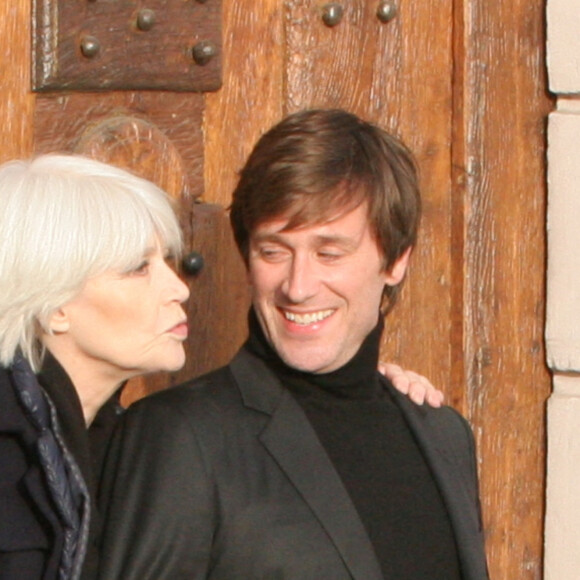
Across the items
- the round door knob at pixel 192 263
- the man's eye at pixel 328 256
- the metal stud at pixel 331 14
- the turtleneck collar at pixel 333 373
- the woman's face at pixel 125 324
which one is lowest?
the turtleneck collar at pixel 333 373

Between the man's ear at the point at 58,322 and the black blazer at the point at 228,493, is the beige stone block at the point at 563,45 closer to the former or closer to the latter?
the black blazer at the point at 228,493

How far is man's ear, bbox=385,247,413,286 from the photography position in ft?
8.60

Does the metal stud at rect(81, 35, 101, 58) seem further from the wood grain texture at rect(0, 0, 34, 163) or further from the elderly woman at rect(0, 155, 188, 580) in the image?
the elderly woman at rect(0, 155, 188, 580)

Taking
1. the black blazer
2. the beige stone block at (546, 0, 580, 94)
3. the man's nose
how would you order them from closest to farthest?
the black blazer → the man's nose → the beige stone block at (546, 0, 580, 94)

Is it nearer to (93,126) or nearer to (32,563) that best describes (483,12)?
(93,126)

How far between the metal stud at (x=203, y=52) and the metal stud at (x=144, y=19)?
113mm

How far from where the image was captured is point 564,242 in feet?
10.8

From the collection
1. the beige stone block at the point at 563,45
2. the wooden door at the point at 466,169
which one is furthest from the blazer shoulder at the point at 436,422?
the beige stone block at the point at 563,45

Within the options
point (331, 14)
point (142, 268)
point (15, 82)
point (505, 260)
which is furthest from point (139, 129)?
point (505, 260)

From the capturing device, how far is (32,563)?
2160mm

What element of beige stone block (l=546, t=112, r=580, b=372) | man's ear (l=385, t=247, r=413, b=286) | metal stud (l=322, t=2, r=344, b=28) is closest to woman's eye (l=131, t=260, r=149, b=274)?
man's ear (l=385, t=247, r=413, b=286)

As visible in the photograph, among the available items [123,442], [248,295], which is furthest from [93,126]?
[123,442]

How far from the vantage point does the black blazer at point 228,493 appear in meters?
2.27

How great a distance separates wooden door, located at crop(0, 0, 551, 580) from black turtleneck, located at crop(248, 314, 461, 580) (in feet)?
1.59
